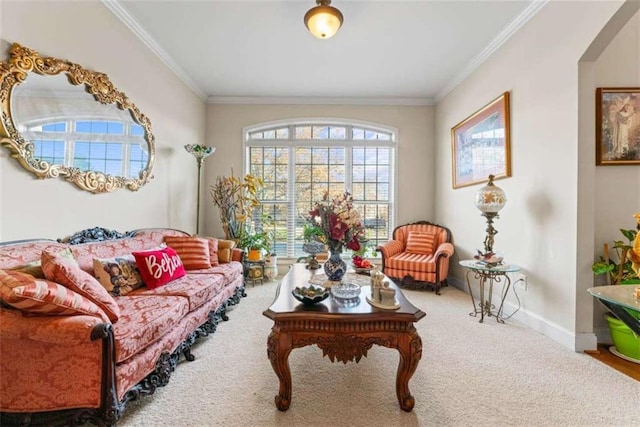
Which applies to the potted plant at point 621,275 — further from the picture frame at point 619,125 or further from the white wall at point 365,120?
the white wall at point 365,120

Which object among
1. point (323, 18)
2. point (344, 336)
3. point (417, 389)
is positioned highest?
point (323, 18)

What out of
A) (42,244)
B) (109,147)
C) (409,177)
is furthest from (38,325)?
(409,177)

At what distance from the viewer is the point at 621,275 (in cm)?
221

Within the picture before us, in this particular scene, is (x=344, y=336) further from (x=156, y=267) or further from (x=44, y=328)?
(x=156, y=267)

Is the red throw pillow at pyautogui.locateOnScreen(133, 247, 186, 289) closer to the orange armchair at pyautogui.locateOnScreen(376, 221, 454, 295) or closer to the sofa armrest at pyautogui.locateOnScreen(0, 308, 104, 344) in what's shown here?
the sofa armrest at pyautogui.locateOnScreen(0, 308, 104, 344)

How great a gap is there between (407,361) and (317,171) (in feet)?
12.9

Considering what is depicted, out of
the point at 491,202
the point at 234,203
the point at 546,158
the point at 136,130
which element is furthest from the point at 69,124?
the point at 546,158

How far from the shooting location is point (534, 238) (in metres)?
2.69

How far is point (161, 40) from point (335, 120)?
280 centimetres

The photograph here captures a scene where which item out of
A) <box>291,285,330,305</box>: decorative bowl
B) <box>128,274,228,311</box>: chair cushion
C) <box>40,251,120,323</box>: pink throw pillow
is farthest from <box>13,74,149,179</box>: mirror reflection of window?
<box>291,285,330,305</box>: decorative bowl

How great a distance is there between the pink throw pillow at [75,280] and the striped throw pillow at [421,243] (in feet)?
13.0

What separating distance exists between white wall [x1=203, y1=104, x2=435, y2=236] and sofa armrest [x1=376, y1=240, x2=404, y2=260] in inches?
24.2

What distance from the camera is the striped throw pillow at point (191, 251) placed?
305 cm

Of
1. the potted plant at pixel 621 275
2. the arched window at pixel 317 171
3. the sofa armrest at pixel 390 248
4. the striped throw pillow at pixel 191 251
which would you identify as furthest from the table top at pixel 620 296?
the arched window at pixel 317 171
